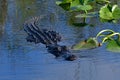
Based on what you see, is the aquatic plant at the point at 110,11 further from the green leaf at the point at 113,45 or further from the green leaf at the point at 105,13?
the green leaf at the point at 113,45

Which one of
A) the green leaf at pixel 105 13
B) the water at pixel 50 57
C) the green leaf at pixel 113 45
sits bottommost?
the water at pixel 50 57

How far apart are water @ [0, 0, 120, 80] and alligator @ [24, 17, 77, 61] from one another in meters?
0.10

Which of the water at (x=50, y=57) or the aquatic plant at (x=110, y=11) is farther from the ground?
the aquatic plant at (x=110, y=11)

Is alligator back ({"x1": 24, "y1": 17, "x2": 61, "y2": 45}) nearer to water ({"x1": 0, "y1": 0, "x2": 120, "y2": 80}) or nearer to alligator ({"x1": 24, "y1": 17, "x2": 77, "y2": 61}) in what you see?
alligator ({"x1": 24, "y1": 17, "x2": 77, "y2": 61})

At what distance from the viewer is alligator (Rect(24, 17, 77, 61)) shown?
649cm

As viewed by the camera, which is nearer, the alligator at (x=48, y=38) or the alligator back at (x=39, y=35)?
the alligator at (x=48, y=38)

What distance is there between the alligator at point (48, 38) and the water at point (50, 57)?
96 millimetres

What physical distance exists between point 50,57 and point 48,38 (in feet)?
4.06

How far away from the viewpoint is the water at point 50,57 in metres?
5.46

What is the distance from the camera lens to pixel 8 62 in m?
6.15

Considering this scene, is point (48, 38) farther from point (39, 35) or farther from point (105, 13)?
point (105, 13)

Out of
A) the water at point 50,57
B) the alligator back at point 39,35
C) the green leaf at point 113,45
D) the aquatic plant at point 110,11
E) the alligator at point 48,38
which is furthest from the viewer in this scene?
the alligator back at point 39,35

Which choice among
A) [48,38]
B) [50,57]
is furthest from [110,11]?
[48,38]

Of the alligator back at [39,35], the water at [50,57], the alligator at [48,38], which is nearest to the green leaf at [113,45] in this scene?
the water at [50,57]
